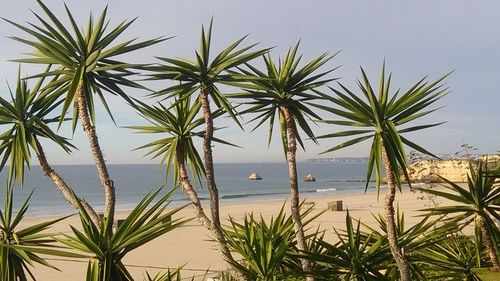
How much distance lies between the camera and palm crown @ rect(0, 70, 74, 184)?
5.79m

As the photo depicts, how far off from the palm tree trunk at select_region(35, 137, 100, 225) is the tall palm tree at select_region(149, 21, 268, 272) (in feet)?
4.73

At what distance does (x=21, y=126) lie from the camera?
5.76m

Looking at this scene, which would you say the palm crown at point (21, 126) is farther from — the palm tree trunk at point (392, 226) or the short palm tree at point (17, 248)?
→ the palm tree trunk at point (392, 226)

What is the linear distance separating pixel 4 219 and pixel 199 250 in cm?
1529

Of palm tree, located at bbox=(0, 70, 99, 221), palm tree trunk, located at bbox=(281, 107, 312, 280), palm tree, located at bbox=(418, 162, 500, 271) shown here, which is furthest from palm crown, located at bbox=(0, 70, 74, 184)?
palm tree, located at bbox=(418, 162, 500, 271)

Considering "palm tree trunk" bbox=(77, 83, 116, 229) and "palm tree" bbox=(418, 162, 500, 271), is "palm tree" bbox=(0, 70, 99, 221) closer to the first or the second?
"palm tree trunk" bbox=(77, 83, 116, 229)

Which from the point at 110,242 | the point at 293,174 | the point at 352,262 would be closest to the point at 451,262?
the point at 352,262

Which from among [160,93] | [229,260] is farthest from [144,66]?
[229,260]

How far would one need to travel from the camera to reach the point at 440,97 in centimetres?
550

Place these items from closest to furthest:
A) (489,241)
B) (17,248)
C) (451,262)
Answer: (17,248), (489,241), (451,262)

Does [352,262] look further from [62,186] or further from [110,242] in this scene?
[62,186]

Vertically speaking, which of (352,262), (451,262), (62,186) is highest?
(62,186)

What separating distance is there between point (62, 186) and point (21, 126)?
964mm

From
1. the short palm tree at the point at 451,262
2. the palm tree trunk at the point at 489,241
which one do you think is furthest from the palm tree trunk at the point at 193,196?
the palm tree trunk at the point at 489,241
